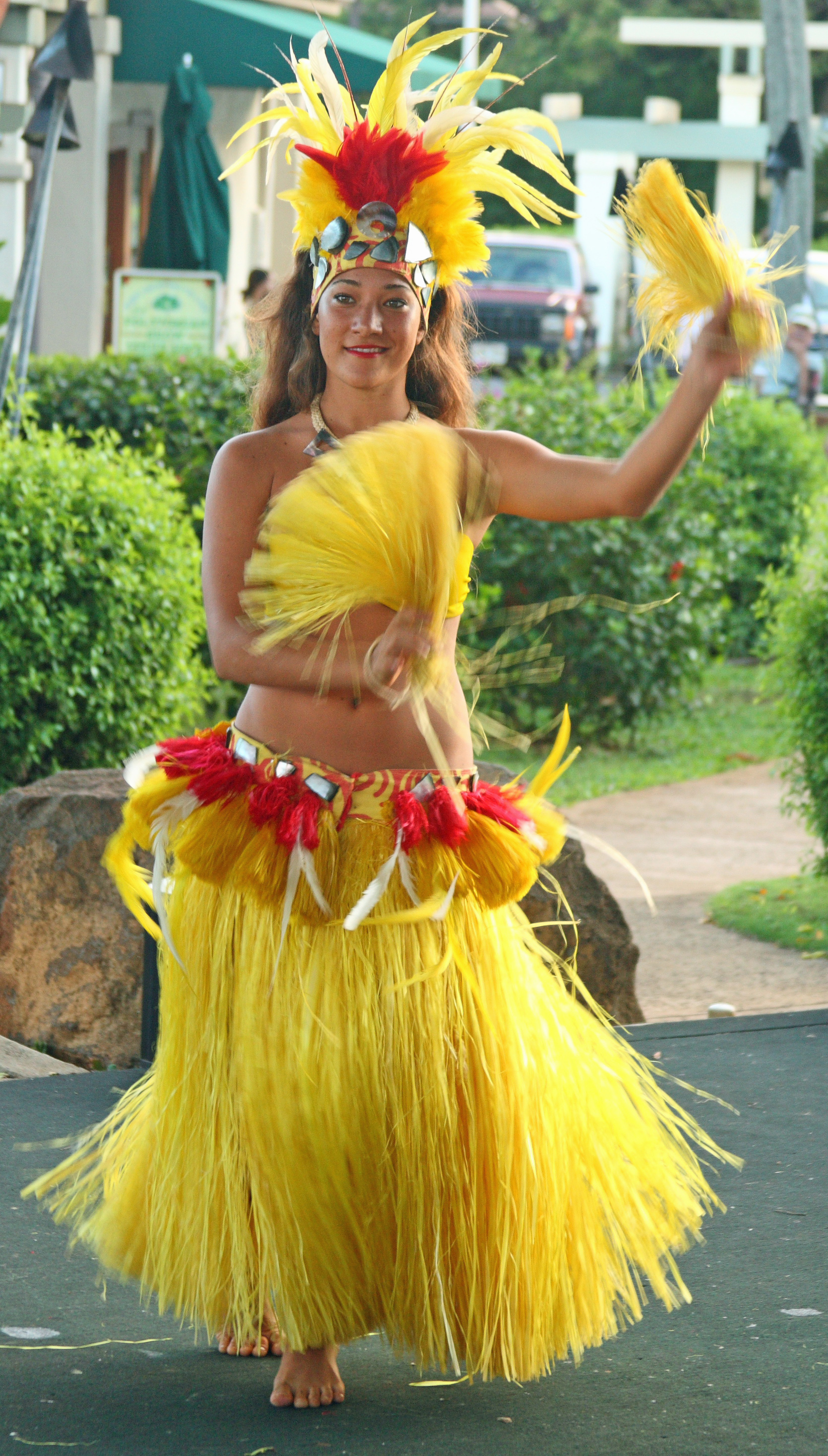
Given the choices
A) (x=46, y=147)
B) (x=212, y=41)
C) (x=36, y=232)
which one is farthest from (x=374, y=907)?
(x=212, y=41)

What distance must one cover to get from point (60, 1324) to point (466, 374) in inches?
69.2

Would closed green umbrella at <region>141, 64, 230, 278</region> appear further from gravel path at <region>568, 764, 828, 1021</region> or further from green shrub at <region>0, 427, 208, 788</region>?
green shrub at <region>0, 427, 208, 788</region>

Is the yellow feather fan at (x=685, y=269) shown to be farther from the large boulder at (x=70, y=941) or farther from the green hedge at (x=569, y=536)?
the green hedge at (x=569, y=536)

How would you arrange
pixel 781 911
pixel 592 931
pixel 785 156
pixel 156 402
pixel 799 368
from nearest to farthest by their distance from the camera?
1. pixel 592 931
2. pixel 781 911
3. pixel 156 402
4. pixel 785 156
5. pixel 799 368

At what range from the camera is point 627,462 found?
267 cm

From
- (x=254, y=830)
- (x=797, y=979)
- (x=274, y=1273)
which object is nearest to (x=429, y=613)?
(x=254, y=830)

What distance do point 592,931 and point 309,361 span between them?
7.72 feet

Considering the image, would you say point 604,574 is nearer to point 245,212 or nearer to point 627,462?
point 627,462

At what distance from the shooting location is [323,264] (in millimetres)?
2871

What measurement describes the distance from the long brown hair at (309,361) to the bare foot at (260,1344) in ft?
4.89

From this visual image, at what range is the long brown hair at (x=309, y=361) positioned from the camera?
9.71ft

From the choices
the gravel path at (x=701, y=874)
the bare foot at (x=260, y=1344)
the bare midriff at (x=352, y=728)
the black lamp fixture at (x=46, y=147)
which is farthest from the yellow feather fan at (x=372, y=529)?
the black lamp fixture at (x=46, y=147)

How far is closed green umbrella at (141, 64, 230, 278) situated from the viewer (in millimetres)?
12266

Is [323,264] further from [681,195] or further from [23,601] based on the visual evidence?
[23,601]
